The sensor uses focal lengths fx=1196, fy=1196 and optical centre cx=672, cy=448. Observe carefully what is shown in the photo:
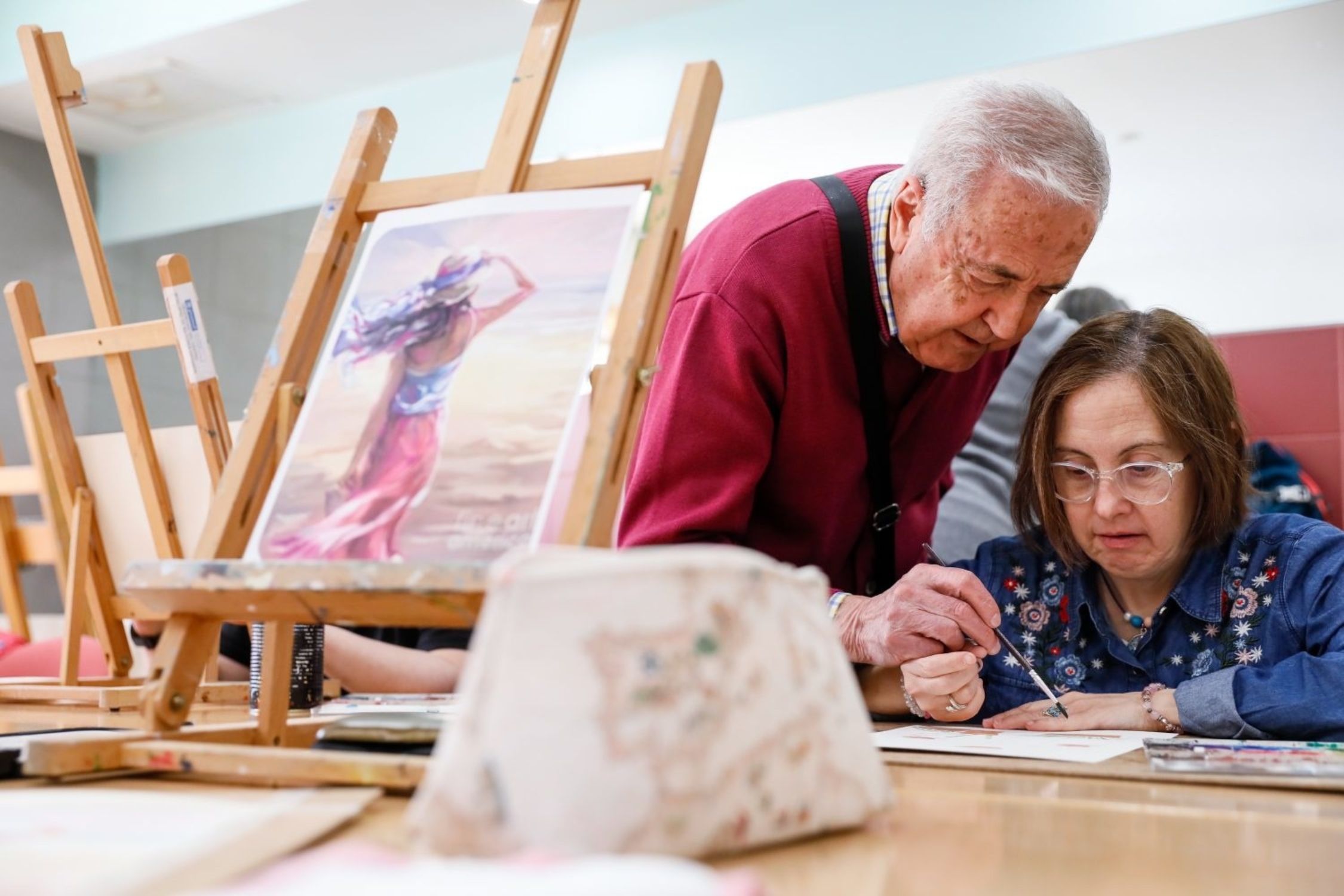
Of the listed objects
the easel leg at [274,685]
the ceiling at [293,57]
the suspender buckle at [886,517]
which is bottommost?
the suspender buckle at [886,517]

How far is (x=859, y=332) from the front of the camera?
4.84 ft

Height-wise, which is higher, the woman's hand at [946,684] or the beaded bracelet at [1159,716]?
the woman's hand at [946,684]

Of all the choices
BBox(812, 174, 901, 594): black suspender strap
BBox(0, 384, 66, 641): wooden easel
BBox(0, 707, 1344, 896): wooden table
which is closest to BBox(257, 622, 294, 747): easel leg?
BBox(0, 707, 1344, 896): wooden table

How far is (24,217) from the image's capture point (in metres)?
4.82

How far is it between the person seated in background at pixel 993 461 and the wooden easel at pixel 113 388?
130 cm

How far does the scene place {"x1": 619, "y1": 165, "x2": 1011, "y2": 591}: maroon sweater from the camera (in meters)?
1.40

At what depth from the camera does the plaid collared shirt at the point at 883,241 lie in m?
1.47

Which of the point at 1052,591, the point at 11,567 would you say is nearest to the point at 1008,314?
the point at 1052,591

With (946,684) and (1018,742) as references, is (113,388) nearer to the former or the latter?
(946,684)

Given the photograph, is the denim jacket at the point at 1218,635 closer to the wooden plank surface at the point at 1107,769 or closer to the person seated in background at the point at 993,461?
the wooden plank surface at the point at 1107,769

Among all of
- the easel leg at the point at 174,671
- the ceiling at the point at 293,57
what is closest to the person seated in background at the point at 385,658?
the easel leg at the point at 174,671

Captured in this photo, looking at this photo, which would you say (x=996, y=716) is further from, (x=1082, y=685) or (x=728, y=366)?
(x=728, y=366)

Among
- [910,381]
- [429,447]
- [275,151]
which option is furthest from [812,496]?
[275,151]

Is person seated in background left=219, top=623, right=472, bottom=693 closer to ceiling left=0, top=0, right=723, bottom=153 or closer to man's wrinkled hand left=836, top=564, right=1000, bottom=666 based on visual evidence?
man's wrinkled hand left=836, top=564, right=1000, bottom=666
